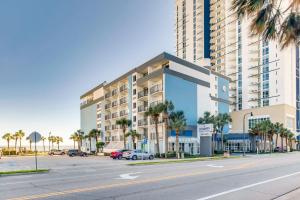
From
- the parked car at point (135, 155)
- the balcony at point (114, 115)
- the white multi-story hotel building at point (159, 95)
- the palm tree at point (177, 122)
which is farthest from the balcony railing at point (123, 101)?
the parked car at point (135, 155)

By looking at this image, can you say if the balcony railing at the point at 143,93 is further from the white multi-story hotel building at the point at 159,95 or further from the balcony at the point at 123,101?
the balcony at the point at 123,101

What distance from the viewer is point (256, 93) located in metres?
108

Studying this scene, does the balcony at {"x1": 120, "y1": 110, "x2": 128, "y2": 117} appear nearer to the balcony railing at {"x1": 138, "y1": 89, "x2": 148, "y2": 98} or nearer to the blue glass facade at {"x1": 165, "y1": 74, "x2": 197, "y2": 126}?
the balcony railing at {"x1": 138, "y1": 89, "x2": 148, "y2": 98}

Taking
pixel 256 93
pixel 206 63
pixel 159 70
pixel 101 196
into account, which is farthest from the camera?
pixel 256 93

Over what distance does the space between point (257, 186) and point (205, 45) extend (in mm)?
115967

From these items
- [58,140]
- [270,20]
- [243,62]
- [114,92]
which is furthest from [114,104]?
[270,20]

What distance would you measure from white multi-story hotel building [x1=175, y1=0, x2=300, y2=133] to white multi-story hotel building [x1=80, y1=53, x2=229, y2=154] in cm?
2589

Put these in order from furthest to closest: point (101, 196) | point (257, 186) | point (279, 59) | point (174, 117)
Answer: point (279, 59)
point (174, 117)
point (257, 186)
point (101, 196)

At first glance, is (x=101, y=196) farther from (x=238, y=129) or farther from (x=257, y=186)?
(x=238, y=129)

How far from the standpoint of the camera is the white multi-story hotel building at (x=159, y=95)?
59062 mm

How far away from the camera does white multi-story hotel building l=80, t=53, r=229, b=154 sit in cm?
5906

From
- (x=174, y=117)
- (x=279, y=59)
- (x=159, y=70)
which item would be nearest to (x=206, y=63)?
(x=279, y=59)

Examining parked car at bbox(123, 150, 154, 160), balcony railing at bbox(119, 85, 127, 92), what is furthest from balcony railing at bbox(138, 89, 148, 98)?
parked car at bbox(123, 150, 154, 160)

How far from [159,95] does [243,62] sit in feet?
201
